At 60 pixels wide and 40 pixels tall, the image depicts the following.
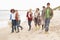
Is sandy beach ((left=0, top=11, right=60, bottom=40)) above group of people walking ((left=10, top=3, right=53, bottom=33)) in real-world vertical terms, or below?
below

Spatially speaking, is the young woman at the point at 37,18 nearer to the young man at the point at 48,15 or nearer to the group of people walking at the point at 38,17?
the group of people walking at the point at 38,17

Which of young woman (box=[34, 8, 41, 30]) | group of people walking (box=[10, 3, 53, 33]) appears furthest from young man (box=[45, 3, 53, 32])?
young woman (box=[34, 8, 41, 30])

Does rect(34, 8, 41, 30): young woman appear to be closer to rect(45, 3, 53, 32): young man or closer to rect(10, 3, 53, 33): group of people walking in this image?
rect(10, 3, 53, 33): group of people walking

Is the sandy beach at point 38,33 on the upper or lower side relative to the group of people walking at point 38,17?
lower

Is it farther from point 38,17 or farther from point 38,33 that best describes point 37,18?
point 38,33

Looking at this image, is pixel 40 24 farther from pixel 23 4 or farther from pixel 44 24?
pixel 23 4

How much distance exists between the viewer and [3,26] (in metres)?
2.81

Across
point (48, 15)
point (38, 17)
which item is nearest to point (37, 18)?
point (38, 17)

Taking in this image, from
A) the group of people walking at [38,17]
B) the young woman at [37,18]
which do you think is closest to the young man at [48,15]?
the group of people walking at [38,17]

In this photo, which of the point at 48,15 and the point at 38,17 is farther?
the point at 38,17

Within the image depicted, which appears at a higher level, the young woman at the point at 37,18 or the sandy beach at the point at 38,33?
the young woman at the point at 37,18

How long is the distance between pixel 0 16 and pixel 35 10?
0.69 meters

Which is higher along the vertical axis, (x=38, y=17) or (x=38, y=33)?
(x=38, y=17)

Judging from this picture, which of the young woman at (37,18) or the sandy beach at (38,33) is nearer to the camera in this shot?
the sandy beach at (38,33)
